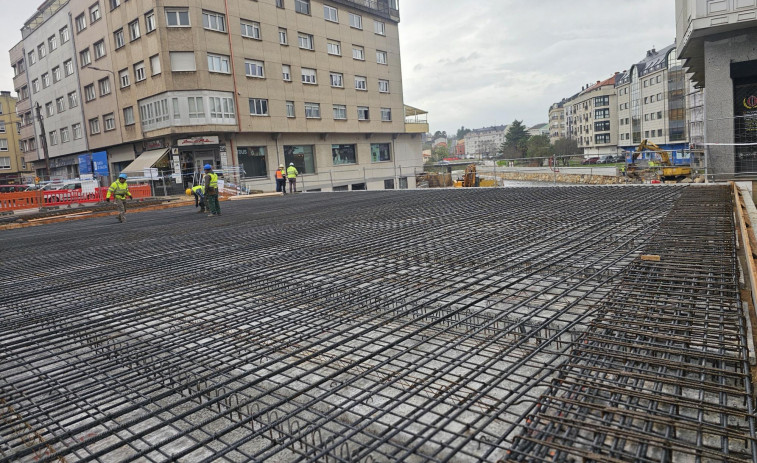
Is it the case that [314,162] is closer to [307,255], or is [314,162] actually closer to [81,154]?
[81,154]

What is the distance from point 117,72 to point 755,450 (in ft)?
116

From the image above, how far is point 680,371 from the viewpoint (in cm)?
231

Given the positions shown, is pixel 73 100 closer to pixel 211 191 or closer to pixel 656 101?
pixel 211 191

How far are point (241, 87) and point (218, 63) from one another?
69.1 inches

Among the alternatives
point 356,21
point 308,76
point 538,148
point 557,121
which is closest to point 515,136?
point 538,148

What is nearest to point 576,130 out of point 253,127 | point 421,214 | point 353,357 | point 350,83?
point 350,83

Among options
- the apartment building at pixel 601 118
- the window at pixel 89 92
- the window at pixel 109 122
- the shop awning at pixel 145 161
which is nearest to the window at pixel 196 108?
the shop awning at pixel 145 161

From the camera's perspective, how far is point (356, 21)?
36094 millimetres

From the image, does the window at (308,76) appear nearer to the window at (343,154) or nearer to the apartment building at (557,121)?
the window at (343,154)

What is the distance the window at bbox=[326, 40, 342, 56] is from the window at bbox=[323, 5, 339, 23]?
153cm

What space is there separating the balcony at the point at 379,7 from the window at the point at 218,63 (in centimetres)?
1073

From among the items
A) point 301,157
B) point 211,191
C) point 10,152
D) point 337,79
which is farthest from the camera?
point 10,152

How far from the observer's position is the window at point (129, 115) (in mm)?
29906

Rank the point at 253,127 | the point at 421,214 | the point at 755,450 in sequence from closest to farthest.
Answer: the point at 755,450
the point at 421,214
the point at 253,127
